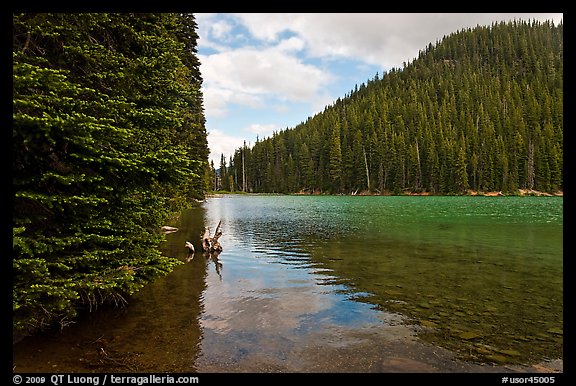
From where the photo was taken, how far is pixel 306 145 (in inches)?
5812

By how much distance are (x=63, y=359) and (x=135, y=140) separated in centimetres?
507

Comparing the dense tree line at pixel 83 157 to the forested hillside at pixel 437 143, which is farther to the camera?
the forested hillside at pixel 437 143

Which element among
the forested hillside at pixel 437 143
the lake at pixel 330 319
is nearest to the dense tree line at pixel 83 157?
the lake at pixel 330 319

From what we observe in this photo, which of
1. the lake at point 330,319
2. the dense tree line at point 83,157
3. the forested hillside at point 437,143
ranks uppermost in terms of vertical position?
the forested hillside at point 437,143

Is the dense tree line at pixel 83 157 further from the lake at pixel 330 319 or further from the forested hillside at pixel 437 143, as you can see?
the forested hillside at pixel 437 143

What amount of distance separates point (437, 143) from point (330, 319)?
11792 cm

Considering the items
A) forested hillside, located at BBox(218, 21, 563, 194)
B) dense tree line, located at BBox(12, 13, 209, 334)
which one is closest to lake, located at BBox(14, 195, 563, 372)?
dense tree line, located at BBox(12, 13, 209, 334)

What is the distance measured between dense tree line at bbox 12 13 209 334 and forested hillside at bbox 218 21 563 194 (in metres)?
108

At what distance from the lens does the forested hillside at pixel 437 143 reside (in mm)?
103250

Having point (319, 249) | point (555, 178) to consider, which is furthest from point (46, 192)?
point (555, 178)

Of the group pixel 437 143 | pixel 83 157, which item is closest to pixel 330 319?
pixel 83 157

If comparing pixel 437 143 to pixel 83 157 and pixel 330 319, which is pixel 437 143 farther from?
pixel 83 157

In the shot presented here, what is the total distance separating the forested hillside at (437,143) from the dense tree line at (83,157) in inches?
4251
